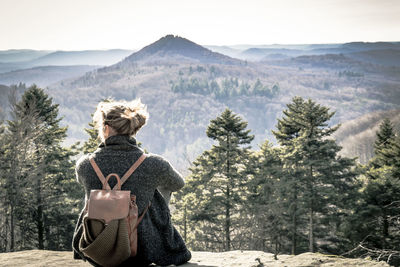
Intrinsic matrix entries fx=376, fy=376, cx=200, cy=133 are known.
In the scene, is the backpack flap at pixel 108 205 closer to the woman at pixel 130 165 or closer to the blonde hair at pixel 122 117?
the woman at pixel 130 165

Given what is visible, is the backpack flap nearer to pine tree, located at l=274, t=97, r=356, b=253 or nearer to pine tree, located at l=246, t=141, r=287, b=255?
pine tree, located at l=274, t=97, r=356, b=253

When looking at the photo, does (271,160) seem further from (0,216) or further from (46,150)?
(0,216)

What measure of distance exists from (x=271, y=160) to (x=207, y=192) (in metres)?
5.73

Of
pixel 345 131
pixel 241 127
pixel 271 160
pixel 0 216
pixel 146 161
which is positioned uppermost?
pixel 146 161

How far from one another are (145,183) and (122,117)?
65 centimetres

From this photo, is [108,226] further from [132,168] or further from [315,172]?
[315,172]

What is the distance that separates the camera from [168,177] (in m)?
3.64

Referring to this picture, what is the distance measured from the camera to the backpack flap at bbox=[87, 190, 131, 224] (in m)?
3.08

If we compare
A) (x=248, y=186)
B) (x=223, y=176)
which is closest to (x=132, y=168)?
(x=248, y=186)

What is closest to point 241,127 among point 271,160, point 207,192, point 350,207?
point 271,160

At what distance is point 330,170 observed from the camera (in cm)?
2514

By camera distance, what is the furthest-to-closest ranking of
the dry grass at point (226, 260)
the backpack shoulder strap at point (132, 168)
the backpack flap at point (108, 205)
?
1. the dry grass at point (226, 260)
2. the backpack shoulder strap at point (132, 168)
3. the backpack flap at point (108, 205)

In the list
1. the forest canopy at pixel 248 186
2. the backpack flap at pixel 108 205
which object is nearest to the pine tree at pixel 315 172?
the forest canopy at pixel 248 186

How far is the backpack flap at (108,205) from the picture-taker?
121 inches
